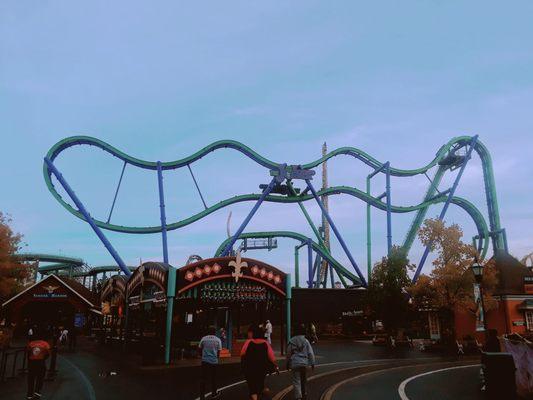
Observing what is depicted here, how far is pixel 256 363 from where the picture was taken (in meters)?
7.64

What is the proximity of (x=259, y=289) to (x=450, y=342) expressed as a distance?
17510 millimetres

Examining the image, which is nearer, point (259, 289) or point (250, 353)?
point (250, 353)

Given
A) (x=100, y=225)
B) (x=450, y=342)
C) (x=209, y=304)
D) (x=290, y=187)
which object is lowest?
(x=450, y=342)

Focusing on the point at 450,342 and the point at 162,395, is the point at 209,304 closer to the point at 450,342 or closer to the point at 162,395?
the point at 162,395

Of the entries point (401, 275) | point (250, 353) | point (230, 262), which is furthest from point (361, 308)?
point (250, 353)

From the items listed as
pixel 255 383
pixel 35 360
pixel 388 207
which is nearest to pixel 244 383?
pixel 255 383

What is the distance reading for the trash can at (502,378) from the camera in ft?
31.2

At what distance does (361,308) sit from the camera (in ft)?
135

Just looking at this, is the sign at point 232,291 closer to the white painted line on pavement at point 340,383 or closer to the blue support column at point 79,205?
the white painted line on pavement at point 340,383

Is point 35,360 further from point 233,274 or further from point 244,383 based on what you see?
point 233,274

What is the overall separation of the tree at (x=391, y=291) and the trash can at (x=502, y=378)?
23735mm

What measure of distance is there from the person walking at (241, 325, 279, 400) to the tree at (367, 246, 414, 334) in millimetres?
27061

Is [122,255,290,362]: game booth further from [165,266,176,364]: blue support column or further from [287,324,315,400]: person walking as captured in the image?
[287,324,315,400]: person walking

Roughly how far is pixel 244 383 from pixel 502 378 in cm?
659
